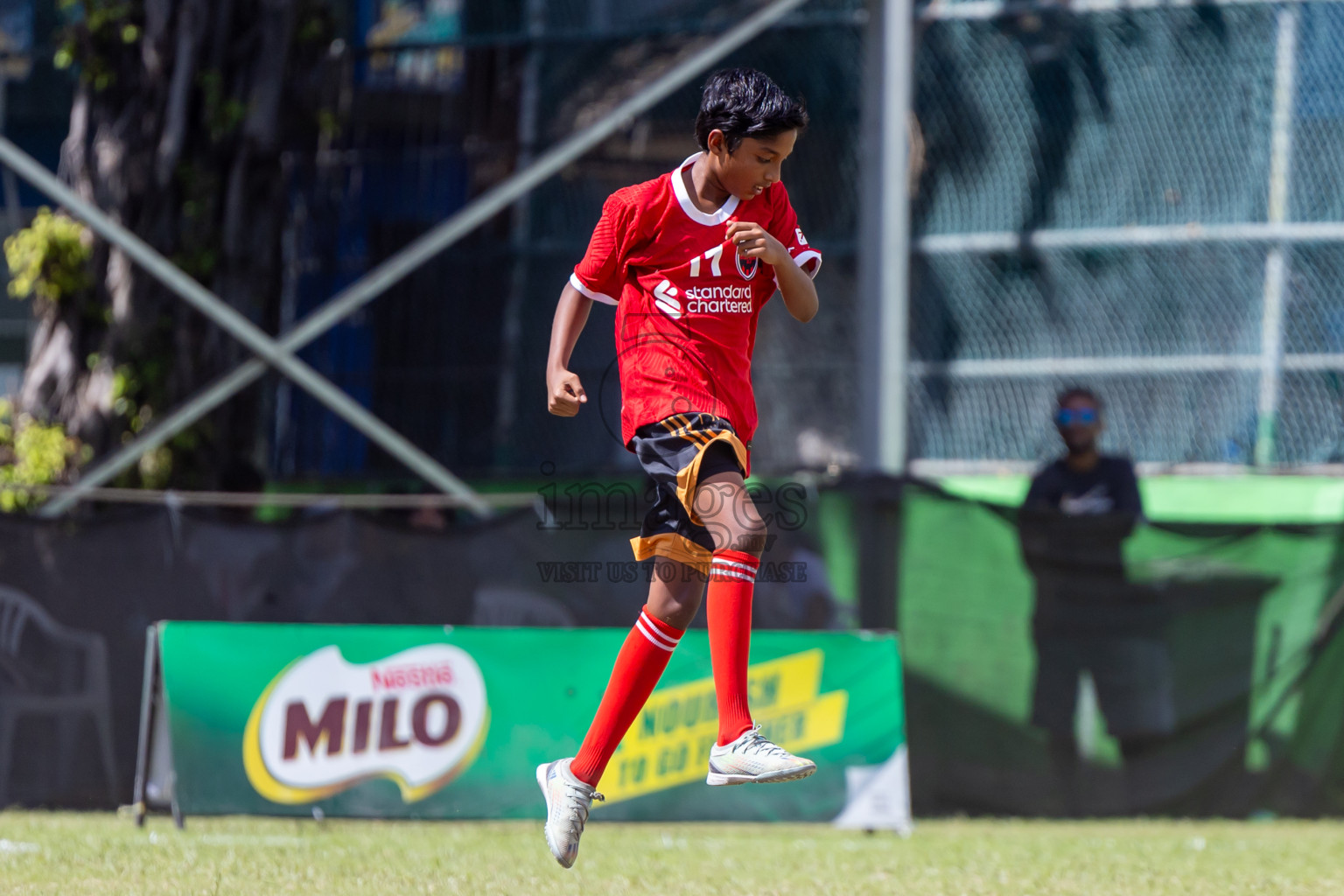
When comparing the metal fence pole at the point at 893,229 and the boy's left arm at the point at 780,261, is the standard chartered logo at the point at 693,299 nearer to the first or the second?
the boy's left arm at the point at 780,261

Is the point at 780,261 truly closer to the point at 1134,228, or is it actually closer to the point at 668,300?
the point at 668,300

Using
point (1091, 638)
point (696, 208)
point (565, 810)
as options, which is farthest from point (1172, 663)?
point (696, 208)

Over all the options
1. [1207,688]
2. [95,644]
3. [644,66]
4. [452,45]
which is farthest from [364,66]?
[1207,688]

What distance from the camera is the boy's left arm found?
3.78m

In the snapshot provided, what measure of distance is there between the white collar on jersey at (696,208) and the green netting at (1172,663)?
3.86 m

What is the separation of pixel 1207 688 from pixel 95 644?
5.51 m

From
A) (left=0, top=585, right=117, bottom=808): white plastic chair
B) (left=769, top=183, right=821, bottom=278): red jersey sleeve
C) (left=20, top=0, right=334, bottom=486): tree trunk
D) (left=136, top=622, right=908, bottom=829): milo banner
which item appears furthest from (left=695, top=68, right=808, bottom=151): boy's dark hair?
(left=20, top=0, right=334, bottom=486): tree trunk

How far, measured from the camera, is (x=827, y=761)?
6.77m

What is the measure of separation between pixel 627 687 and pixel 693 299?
42.0 inches

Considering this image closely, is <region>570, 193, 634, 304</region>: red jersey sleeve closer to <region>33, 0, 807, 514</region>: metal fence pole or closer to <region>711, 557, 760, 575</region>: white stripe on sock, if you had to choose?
<region>711, 557, 760, 575</region>: white stripe on sock

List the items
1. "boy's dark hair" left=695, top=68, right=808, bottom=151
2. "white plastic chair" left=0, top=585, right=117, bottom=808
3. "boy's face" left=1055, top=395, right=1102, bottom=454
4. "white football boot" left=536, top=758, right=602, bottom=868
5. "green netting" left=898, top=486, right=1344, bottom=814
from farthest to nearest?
"boy's face" left=1055, top=395, right=1102, bottom=454 < "green netting" left=898, top=486, right=1344, bottom=814 < "white plastic chair" left=0, top=585, right=117, bottom=808 < "white football boot" left=536, top=758, right=602, bottom=868 < "boy's dark hair" left=695, top=68, right=808, bottom=151

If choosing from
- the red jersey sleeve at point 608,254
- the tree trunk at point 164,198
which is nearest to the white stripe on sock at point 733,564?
the red jersey sleeve at point 608,254

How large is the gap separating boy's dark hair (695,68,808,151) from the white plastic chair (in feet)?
Answer: 15.7

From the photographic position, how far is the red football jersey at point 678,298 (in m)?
3.94
